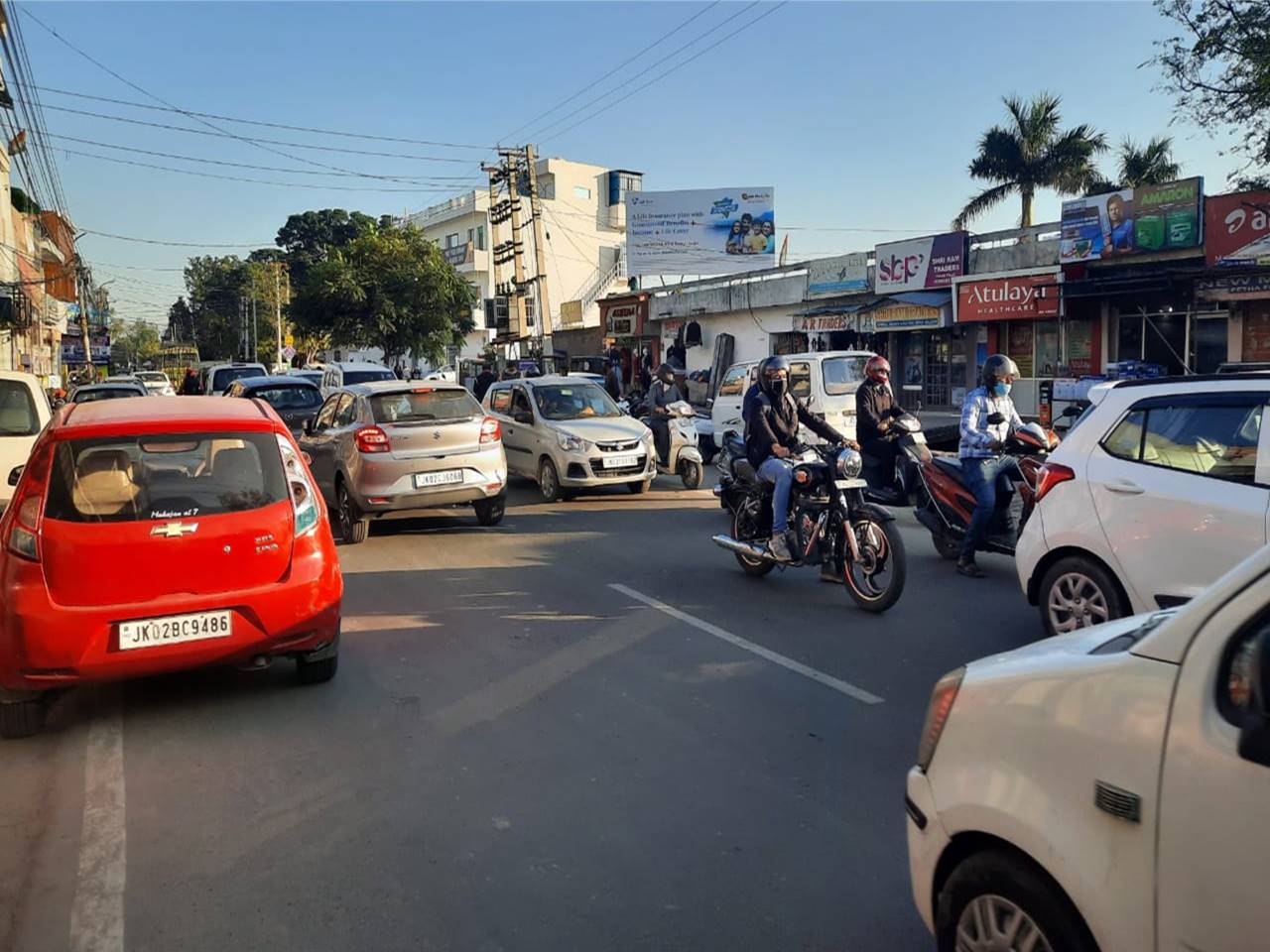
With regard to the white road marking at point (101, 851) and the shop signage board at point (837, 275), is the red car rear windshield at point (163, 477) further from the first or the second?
the shop signage board at point (837, 275)

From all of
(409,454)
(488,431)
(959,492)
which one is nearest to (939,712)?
(959,492)

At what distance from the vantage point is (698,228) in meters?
37.6

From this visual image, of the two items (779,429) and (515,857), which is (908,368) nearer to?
(779,429)

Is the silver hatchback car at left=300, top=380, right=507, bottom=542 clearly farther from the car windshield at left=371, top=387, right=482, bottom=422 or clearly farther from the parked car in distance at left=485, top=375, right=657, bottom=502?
the parked car in distance at left=485, top=375, right=657, bottom=502

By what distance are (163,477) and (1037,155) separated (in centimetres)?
3174

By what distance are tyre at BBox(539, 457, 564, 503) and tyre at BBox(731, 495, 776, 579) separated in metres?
4.98

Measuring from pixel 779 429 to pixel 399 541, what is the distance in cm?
451

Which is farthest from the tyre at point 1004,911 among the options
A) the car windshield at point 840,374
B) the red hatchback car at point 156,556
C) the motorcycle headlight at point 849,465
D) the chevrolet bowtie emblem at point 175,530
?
the car windshield at point 840,374

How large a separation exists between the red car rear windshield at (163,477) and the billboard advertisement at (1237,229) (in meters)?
17.0

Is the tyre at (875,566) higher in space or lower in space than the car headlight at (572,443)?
lower

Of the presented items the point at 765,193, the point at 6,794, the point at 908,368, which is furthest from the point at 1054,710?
the point at 765,193

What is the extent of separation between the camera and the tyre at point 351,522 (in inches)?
416

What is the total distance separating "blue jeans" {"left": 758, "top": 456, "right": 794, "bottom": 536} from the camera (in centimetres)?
774

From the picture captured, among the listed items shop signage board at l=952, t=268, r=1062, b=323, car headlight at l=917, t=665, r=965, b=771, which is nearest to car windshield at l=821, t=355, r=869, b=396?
shop signage board at l=952, t=268, r=1062, b=323
